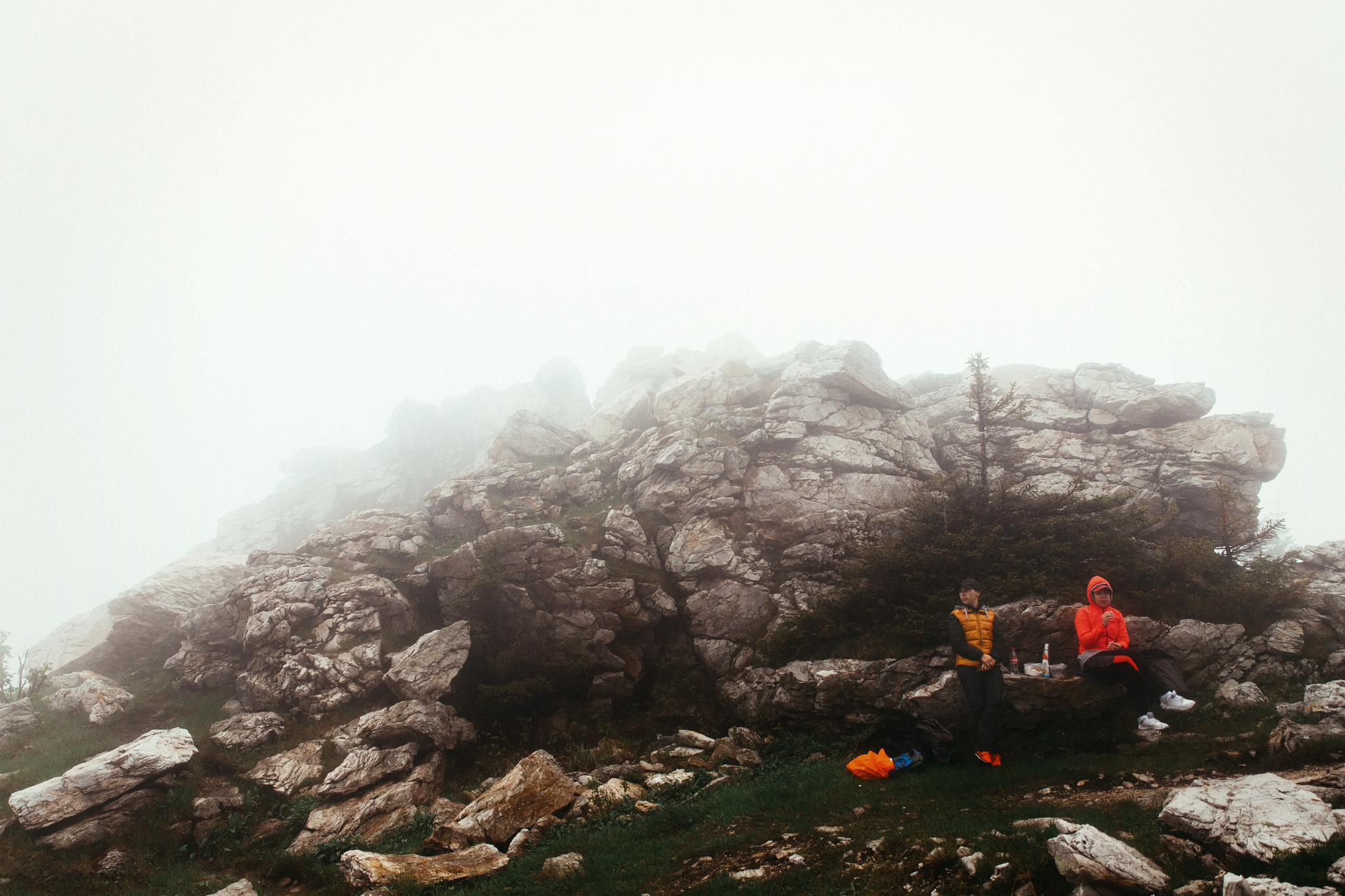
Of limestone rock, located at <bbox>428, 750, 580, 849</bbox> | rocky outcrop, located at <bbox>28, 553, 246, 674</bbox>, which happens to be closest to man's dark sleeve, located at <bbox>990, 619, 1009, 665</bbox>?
limestone rock, located at <bbox>428, 750, 580, 849</bbox>

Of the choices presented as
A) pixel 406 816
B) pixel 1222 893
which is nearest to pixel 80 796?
pixel 406 816

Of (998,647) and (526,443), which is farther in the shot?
(526,443)

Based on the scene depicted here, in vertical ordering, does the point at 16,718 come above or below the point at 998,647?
below

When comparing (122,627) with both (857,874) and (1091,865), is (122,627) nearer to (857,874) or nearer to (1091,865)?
(857,874)

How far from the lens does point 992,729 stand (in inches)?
413

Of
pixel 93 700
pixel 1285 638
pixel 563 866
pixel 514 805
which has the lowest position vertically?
pixel 1285 638

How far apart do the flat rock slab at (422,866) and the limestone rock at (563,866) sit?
1.41m

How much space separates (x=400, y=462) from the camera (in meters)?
57.8

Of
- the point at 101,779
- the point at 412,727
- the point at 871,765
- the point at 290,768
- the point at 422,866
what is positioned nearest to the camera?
the point at 422,866

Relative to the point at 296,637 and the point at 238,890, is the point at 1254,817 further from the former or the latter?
the point at 296,637

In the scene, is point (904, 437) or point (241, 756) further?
point (904, 437)

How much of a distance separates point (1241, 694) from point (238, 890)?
880 inches

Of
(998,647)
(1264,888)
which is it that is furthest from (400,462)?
(1264,888)

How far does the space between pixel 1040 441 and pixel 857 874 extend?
2658 cm
